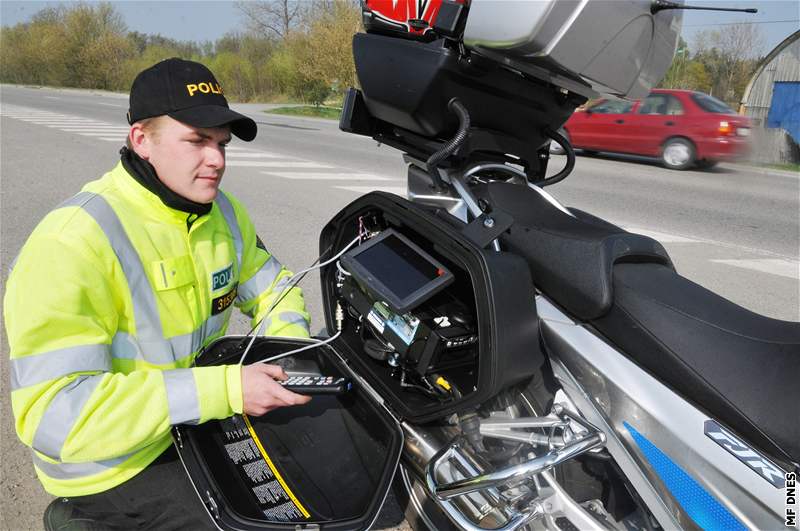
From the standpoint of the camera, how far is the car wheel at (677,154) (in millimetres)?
11102

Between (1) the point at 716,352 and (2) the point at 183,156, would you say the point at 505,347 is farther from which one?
(2) the point at 183,156

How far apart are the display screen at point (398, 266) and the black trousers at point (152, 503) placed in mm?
937

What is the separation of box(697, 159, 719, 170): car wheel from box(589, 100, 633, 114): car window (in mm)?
1771

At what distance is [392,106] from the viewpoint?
216cm

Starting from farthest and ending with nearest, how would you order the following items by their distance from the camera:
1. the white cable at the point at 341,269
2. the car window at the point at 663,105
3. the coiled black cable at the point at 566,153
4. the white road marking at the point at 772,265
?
the car window at the point at 663,105 → the white road marking at the point at 772,265 → the coiled black cable at the point at 566,153 → the white cable at the point at 341,269

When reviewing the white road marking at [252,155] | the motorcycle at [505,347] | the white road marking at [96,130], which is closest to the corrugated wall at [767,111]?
the motorcycle at [505,347]

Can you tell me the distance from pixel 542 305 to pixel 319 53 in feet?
87.9

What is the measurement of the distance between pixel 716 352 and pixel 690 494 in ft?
1.09

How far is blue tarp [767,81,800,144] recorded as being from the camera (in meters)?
6.21

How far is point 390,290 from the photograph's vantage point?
5.77ft

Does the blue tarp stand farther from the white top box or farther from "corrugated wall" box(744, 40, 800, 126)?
the white top box

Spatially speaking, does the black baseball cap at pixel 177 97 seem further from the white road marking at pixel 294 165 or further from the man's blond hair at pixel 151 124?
the white road marking at pixel 294 165

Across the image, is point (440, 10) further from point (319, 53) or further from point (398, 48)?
point (319, 53)

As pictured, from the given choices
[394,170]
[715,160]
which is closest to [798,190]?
[715,160]
